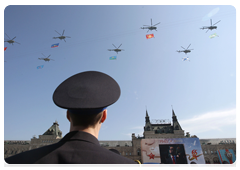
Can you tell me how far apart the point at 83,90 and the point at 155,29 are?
A: 2671cm

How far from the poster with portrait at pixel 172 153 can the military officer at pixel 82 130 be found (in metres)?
37.5

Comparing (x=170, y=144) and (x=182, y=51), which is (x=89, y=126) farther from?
(x=170, y=144)

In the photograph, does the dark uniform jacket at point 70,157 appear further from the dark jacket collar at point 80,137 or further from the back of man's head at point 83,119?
the back of man's head at point 83,119

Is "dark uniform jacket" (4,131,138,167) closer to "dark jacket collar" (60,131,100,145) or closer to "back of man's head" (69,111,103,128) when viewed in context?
"dark jacket collar" (60,131,100,145)

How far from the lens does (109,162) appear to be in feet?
4.34

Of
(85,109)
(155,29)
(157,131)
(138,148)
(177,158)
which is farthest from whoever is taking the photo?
(157,131)

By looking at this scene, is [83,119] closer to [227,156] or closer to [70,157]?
[70,157]

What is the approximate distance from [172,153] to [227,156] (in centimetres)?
2145

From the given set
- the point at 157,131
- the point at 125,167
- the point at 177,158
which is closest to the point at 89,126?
the point at 125,167

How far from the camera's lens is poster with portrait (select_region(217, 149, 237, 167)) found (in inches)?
1587

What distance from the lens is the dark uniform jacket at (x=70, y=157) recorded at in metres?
1.27

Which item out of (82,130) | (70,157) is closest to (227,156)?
(82,130)

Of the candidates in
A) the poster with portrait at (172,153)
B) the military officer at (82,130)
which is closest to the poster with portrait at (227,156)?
the poster with portrait at (172,153)

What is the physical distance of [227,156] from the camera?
41844 mm
